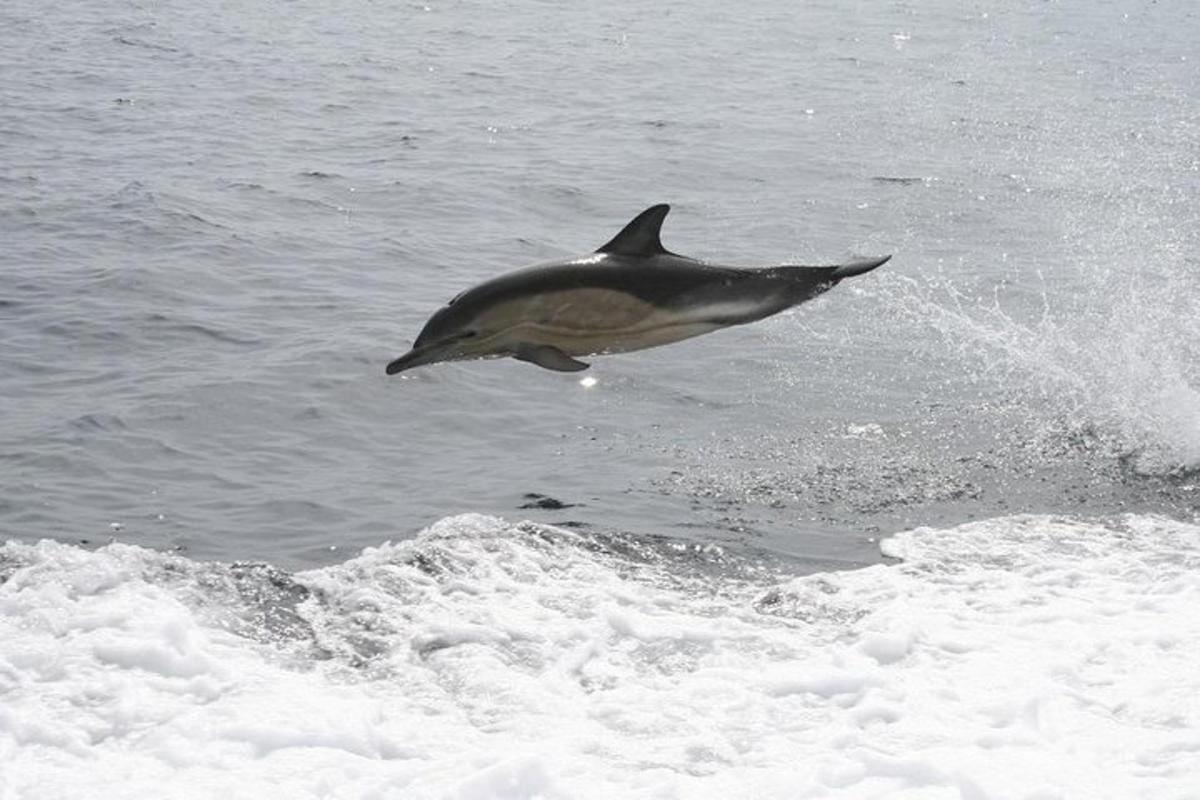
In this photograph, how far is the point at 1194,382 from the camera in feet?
46.1

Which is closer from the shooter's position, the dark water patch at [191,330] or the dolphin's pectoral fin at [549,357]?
the dolphin's pectoral fin at [549,357]

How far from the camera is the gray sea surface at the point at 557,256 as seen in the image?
39.0 feet

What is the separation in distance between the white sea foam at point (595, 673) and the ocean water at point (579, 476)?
0.09ft

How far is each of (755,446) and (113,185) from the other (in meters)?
10.9

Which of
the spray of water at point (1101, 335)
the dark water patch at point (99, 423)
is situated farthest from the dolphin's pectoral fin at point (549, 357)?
the spray of water at point (1101, 335)

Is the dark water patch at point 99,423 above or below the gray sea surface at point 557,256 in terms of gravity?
below

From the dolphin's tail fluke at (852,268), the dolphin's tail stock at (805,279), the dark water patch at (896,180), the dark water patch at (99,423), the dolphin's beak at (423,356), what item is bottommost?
the dark water patch at (99,423)

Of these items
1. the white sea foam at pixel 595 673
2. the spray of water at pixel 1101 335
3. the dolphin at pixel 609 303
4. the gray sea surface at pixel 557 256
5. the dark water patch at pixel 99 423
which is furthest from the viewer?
the spray of water at pixel 1101 335

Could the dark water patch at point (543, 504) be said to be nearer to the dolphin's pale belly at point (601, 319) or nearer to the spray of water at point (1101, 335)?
the spray of water at point (1101, 335)

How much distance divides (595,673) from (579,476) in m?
3.39

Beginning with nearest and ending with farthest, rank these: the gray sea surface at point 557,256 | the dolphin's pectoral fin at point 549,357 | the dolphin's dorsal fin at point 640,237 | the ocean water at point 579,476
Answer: the dolphin's pectoral fin at point 549,357 < the dolphin's dorsal fin at point 640,237 < the ocean water at point 579,476 < the gray sea surface at point 557,256

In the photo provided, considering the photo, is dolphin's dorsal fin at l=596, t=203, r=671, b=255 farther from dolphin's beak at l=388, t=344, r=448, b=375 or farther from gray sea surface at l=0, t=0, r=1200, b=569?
gray sea surface at l=0, t=0, r=1200, b=569

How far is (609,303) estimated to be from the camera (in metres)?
7.21

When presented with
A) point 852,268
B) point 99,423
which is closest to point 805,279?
point 852,268
